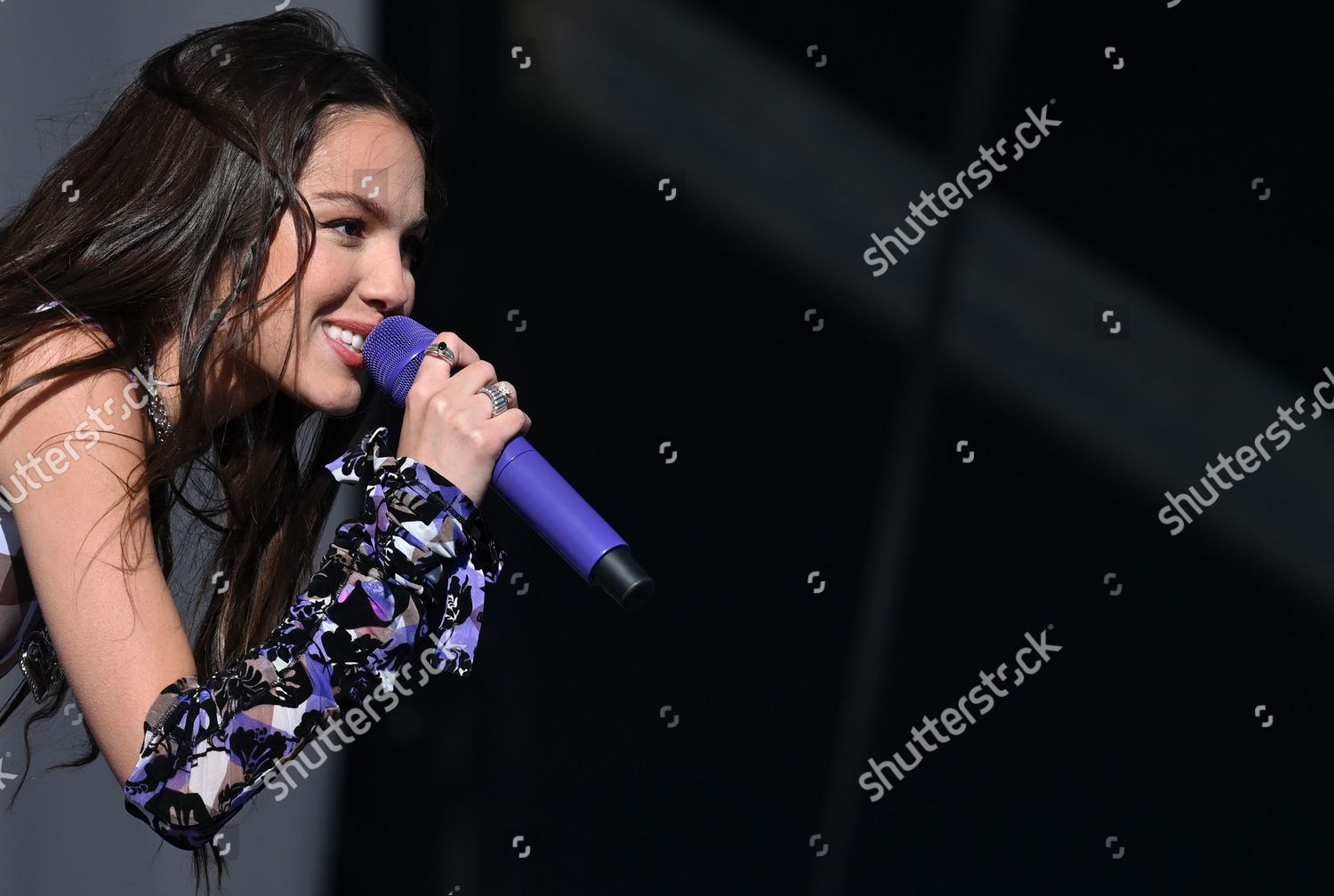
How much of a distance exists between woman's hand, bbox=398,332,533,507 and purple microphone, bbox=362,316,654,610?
1 centimetres

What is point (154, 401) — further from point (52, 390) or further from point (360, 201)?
point (360, 201)

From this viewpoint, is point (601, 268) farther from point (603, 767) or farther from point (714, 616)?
point (603, 767)

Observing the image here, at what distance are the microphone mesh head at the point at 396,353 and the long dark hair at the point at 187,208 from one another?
57 millimetres

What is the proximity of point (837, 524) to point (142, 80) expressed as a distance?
89cm

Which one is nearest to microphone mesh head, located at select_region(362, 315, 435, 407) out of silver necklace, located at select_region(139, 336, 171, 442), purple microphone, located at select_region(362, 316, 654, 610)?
purple microphone, located at select_region(362, 316, 654, 610)

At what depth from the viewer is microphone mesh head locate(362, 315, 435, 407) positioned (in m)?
0.73

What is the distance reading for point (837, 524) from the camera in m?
1.42

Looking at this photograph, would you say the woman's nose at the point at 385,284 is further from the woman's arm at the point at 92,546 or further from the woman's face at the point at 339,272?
the woman's arm at the point at 92,546

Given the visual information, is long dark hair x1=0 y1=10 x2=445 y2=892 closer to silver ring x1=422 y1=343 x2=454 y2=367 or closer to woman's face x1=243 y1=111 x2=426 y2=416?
woman's face x1=243 y1=111 x2=426 y2=416

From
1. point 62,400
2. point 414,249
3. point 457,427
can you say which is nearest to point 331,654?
point 457,427

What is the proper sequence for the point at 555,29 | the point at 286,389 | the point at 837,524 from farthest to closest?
the point at 837,524, the point at 555,29, the point at 286,389

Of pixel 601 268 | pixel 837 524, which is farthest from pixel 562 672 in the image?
pixel 601 268

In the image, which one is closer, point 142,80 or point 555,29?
point 142,80

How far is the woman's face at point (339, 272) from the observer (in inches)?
30.6
